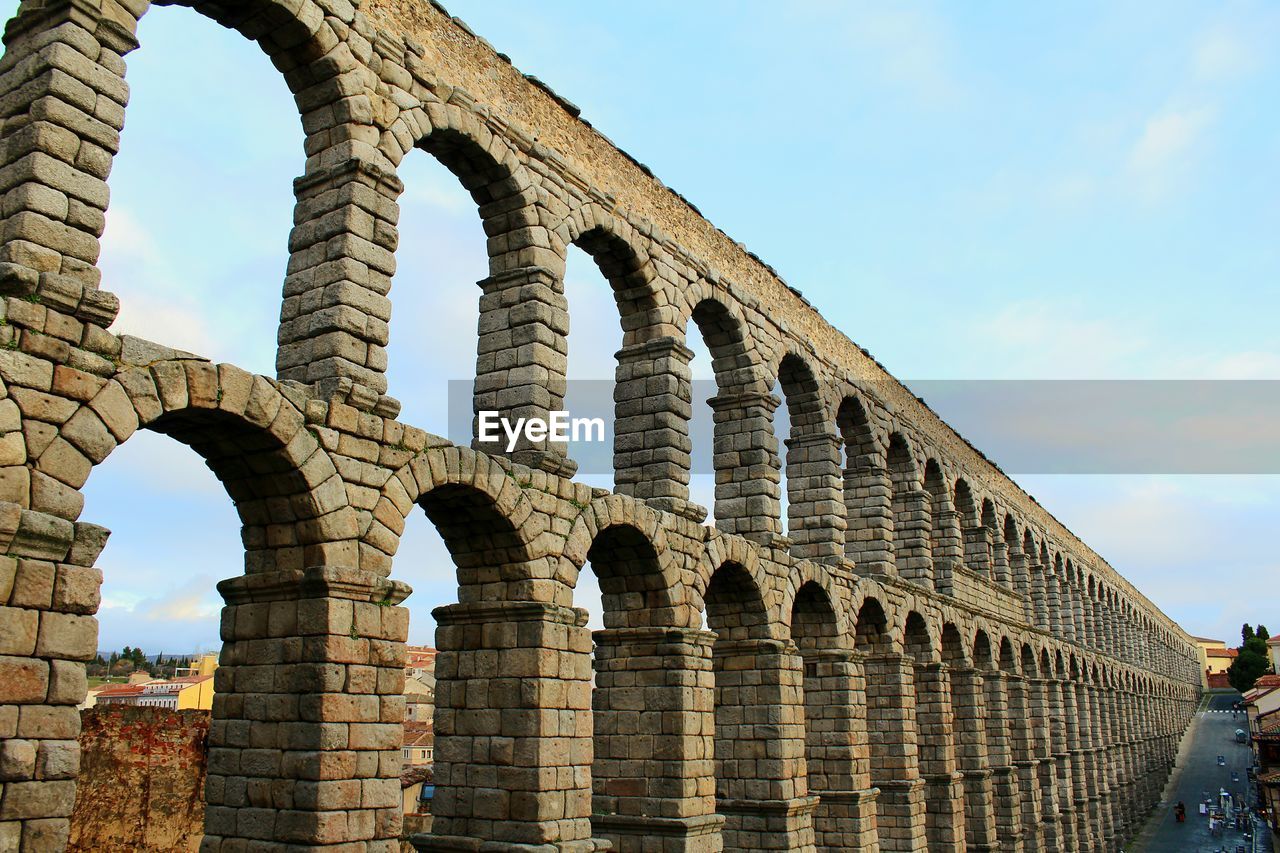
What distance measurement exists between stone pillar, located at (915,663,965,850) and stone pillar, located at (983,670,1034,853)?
407 cm

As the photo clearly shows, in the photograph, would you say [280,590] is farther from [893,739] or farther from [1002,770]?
[1002,770]

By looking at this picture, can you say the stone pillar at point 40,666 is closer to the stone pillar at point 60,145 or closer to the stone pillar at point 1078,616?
the stone pillar at point 60,145

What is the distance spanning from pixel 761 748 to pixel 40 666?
10975mm

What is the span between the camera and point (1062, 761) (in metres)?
33.7

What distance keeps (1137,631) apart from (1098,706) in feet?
63.8

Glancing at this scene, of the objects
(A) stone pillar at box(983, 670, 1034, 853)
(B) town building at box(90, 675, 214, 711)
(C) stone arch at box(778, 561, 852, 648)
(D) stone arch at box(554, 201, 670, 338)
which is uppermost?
(D) stone arch at box(554, 201, 670, 338)

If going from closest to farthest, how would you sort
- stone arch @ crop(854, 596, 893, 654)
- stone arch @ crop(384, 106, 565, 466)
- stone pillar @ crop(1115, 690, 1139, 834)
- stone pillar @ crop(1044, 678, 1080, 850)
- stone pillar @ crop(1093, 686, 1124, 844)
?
stone arch @ crop(384, 106, 565, 466) < stone arch @ crop(854, 596, 893, 654) < stone pillar @ crop(1044, 678, 1080, 850) < stone pillar @ crop(1093, 686, 1124, 844) < stone pillar @ crop(1115, 690, 1139, 834)

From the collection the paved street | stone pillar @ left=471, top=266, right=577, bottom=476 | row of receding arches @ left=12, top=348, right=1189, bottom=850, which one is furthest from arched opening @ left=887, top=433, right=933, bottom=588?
the paved street

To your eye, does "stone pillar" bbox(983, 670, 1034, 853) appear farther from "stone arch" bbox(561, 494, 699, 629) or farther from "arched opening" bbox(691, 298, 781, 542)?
"stone arch" bbox(561, 494, 699, 629)

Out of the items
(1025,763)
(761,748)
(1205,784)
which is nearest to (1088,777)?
(1025,763)

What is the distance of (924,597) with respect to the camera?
23.0 meters

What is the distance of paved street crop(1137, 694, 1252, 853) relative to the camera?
4412 centimetres

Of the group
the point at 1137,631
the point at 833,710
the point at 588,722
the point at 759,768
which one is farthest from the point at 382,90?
the point at 1137,631

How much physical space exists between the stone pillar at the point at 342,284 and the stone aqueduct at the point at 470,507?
4 centimetres
